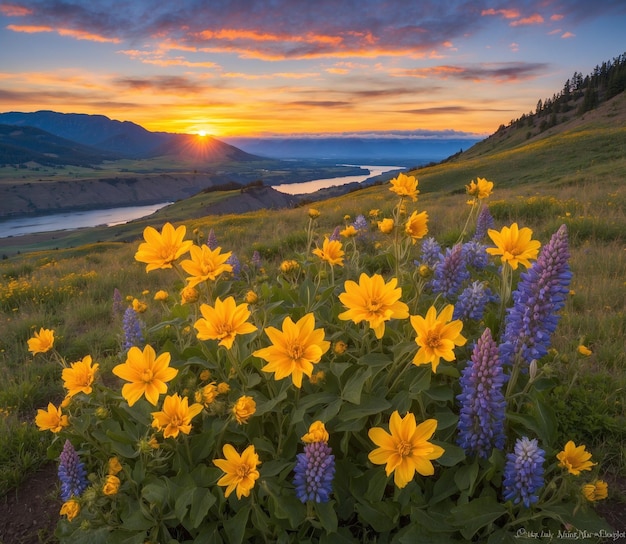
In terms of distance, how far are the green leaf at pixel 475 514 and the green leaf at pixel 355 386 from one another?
0.71 m

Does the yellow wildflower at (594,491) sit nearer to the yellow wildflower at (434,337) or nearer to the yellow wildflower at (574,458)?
the yellow wildflower at (574,458)

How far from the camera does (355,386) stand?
2.28m

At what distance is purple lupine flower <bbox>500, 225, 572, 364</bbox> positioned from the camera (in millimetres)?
2252

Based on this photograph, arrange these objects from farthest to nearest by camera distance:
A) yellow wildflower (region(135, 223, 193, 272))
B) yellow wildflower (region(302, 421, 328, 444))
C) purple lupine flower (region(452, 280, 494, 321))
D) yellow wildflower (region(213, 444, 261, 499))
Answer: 1. purple lupine flower (region(452, 280, 494, 321))
2. yellow wildflower (region(135, 223, 193, 272))
3. yellow wildflower (region(213, 444, 261, 499))
4. yellow wildflower (region(302, 421, 328, 444))

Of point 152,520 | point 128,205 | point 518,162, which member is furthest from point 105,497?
point 128,205

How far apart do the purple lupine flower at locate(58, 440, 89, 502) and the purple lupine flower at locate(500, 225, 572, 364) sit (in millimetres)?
2574

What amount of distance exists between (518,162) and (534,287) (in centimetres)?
3581

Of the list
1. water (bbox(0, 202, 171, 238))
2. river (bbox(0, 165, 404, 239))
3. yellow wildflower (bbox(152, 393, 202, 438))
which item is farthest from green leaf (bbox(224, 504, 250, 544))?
river (bbox(0, 165, 404, 239))

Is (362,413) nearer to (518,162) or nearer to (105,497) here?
(105,497)

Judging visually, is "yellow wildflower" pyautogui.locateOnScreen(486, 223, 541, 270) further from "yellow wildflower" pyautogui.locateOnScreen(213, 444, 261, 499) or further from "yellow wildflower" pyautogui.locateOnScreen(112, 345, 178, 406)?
"yellow wildflower" pyautogui.locateOnScreen(112, 345, 178, 406)

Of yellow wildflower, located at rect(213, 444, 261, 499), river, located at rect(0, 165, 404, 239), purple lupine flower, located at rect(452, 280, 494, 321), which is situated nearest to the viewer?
yellow wildflower, located at rect(213, 444, 261, 499)

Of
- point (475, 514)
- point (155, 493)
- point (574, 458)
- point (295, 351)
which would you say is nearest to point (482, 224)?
point (574, 458)

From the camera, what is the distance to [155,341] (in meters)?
5.36

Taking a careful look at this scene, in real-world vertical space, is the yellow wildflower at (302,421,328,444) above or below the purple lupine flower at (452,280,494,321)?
below
